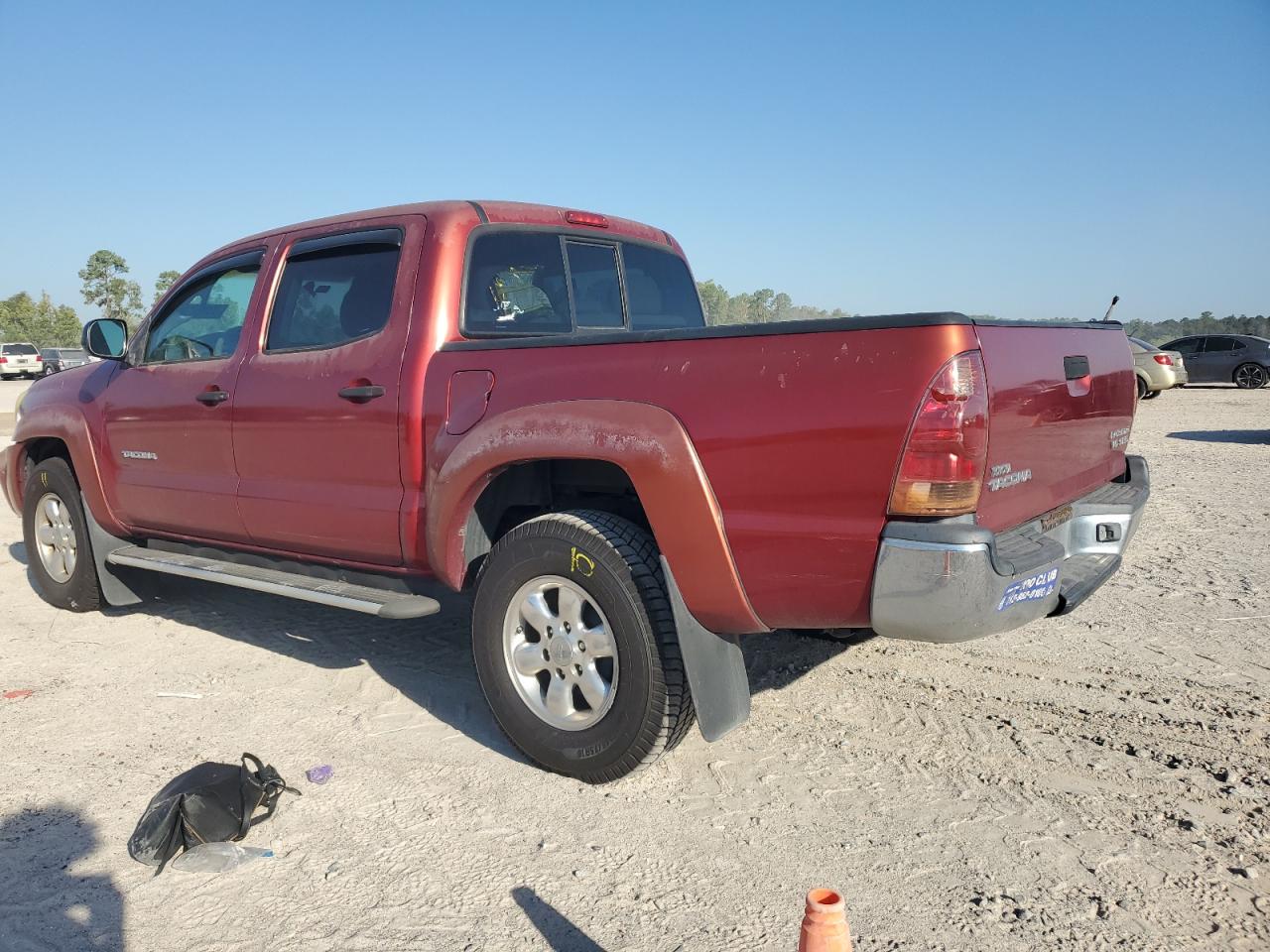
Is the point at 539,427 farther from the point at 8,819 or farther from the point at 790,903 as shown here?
the point at 8,819

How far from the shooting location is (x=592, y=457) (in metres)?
3.18

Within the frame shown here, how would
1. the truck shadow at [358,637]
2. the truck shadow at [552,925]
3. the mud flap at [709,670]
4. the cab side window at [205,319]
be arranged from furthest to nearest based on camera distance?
the cab side window at [205,319], the truck shadow at [358,637], the mud flap at [709,670], the truck shadow at [552,925]

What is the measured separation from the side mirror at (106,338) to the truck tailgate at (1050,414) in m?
4.49

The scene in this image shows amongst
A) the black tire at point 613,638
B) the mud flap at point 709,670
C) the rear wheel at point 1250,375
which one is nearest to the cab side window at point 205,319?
the black tire at point 613,638

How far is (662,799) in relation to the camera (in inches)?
129

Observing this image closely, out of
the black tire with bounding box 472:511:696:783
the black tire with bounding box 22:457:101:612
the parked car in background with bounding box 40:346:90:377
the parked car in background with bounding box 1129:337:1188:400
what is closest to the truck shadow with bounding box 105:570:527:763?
the black tire with bounding box 22:457:101:612

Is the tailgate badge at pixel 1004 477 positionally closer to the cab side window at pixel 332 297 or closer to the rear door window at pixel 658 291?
the rear door window at pixel 658 291

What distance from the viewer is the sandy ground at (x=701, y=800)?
257 cm

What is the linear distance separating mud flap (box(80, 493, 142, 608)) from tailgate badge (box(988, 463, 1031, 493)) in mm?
4683

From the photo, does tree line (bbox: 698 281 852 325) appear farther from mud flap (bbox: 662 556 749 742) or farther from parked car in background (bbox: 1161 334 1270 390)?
parked car in background (bbox: 1161 334 1270 390)

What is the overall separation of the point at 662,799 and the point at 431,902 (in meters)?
0.88

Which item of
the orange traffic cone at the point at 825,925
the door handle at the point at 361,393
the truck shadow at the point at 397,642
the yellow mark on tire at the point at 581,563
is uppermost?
the door handle at the point at 361,393

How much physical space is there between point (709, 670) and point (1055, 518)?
134 cm


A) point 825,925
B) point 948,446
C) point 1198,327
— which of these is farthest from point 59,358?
point 1198,327
